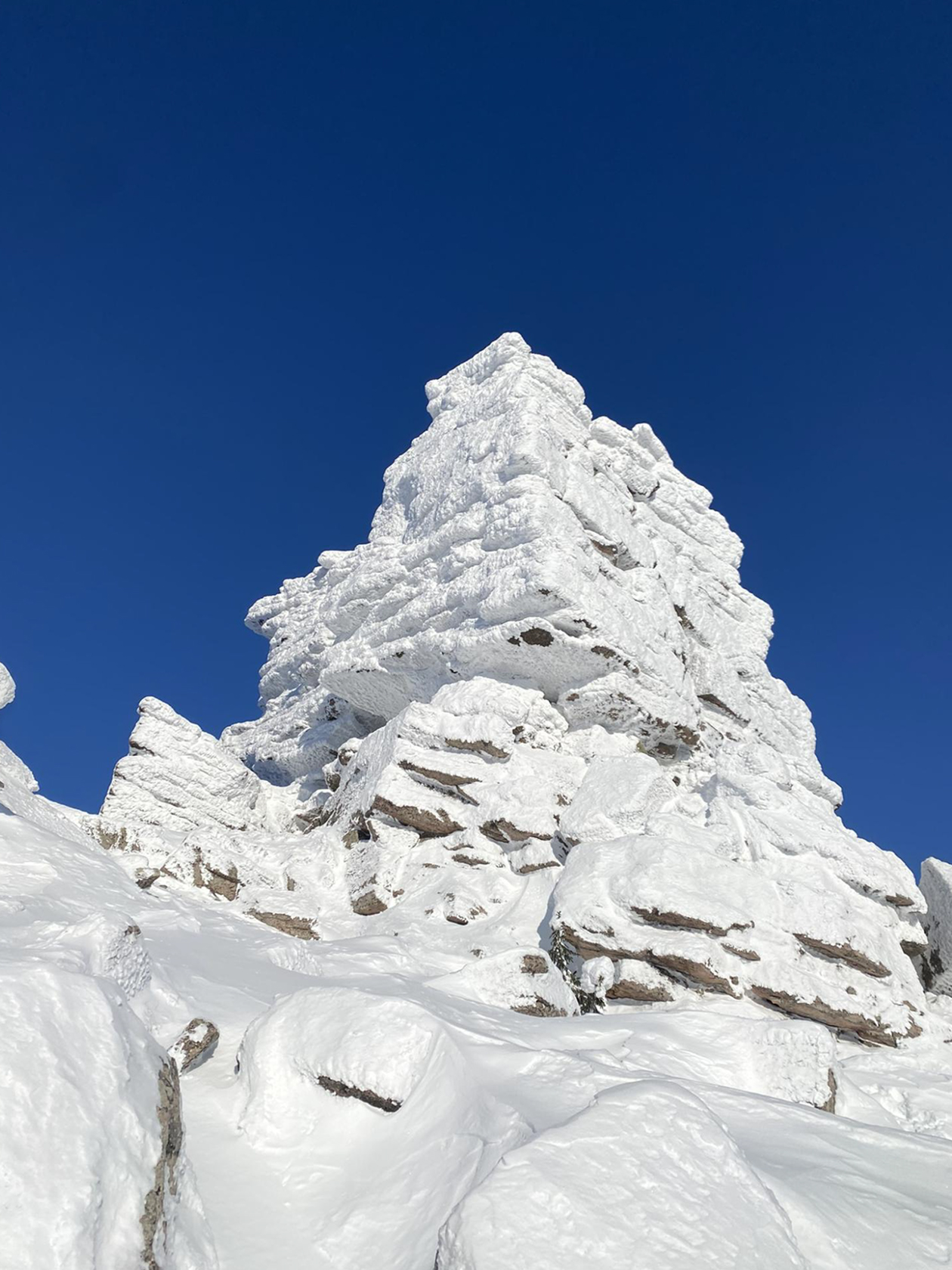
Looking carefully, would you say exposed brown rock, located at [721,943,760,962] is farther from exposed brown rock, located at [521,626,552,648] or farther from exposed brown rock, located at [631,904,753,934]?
exposed brown rock, located at [521,626,552,648]

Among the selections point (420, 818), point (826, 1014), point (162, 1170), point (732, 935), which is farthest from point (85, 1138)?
point (420, 818)

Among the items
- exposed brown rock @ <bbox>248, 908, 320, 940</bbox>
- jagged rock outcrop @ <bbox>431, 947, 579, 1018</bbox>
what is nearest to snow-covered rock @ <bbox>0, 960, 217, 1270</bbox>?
jagged rock outcrop @ <bbox>431, 947, 579, 1018</bbox>

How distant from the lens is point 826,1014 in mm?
22094

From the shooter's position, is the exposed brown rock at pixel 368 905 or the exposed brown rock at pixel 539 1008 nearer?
the exposed brown rock at pixel 539 1008

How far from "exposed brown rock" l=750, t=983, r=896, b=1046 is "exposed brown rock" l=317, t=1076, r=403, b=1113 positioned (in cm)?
1675

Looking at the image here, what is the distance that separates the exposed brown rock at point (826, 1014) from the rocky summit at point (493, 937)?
0.07m

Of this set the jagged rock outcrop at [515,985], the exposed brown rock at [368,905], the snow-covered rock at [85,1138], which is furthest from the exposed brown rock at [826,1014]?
the snow-covered rock at [85,1138]

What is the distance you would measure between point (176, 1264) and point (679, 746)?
33825 mm

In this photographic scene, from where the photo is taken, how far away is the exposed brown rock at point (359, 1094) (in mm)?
8016

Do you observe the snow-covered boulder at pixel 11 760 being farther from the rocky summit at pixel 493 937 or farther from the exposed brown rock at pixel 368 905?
the exposed brown rock at pixel 368 905

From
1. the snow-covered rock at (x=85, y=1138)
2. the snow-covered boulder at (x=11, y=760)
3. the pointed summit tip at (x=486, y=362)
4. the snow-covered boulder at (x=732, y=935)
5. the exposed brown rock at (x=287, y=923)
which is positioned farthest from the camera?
the pointed summit tip at (x=486, y=362)

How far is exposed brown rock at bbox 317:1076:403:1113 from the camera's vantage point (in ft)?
26.3

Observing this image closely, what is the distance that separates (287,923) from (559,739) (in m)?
13.6

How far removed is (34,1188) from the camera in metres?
5.04
